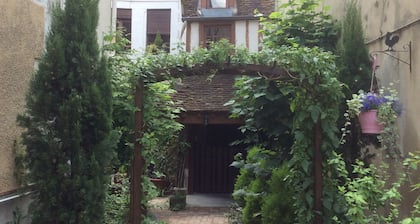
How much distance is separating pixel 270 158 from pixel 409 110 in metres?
2.16

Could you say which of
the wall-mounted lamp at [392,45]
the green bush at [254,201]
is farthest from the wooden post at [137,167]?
the wall-mounted lamp at [392,45]

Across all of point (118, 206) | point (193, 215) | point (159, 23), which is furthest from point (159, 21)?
point (118, 206)

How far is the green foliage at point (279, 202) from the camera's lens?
18.8ft

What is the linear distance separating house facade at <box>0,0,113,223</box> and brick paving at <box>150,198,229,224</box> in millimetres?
4665

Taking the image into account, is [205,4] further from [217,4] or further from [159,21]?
[159,21]

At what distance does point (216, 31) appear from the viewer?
48.9 feet

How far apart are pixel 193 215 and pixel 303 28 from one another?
16.3 ft

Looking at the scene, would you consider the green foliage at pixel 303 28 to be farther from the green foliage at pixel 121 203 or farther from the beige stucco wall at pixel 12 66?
the beige stucco wall at pixel 12 66

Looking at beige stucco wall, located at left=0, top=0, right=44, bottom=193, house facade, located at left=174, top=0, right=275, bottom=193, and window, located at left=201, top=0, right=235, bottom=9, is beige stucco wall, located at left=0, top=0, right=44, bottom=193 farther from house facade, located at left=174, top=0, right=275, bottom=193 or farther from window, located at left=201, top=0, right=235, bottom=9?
window, located at left=201, top=0, right=235, bottom=9

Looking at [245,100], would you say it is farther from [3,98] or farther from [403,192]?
[3,98]

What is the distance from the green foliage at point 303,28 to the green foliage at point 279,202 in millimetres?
1981

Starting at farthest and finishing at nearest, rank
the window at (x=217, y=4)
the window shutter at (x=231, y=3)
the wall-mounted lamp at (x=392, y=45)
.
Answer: the window shutter at (x=231, y=3) → the window at (x=217, y=4) → the wall-mounted lamp at (x=392, y=45)

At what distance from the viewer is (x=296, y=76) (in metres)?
4.96

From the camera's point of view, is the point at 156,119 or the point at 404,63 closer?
the point at 404,63
